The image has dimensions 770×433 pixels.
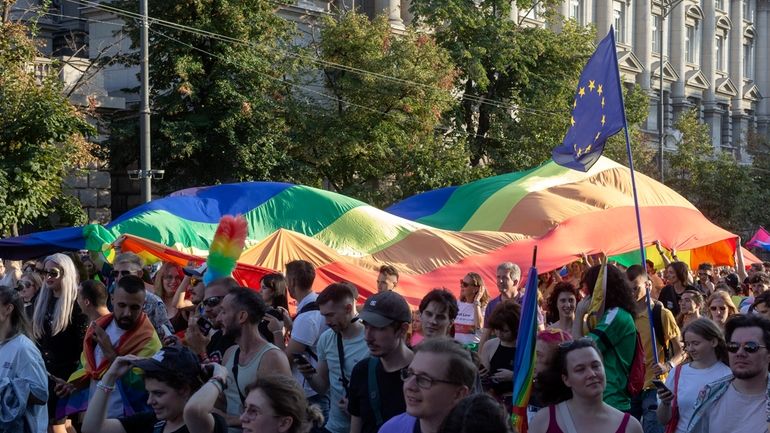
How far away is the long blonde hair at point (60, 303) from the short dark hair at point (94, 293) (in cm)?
66

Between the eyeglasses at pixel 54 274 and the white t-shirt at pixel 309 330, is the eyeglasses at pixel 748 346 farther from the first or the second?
the eyeglasses at pixel 54 274

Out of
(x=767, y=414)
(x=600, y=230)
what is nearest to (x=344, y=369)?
(x=767, y=414)

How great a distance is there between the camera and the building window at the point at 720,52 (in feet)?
209

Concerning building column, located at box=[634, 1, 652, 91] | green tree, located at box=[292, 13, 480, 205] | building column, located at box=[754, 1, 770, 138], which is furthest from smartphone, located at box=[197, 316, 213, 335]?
building column, located at box=[754, 1, 770, 138]

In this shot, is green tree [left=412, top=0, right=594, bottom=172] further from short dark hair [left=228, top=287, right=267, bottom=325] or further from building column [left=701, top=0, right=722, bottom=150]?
short dark hair [left=228, top=287, right=267, bottom=325]

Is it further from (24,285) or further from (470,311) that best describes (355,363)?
(24,285)

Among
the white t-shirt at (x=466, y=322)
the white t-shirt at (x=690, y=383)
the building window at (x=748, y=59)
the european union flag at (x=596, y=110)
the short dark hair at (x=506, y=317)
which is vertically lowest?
the white t-shirt at (x=466, y=322)

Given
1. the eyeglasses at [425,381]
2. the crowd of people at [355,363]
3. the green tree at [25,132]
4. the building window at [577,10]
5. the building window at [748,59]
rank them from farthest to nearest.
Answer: the building window at [748,59] < the building window at [577,10] < the green tree at [25,132] < the crowd of people at [355,363] < the eyeglasses at [425,381]

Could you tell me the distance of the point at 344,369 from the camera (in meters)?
7.29

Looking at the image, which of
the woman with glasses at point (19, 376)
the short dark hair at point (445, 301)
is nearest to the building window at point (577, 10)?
the short dark hair at point (445, 301)

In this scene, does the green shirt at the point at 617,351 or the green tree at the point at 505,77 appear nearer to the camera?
the green shirt at the point at 617,351

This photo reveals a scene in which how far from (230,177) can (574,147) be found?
57.0 feet

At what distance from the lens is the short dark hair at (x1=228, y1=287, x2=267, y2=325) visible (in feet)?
22.4

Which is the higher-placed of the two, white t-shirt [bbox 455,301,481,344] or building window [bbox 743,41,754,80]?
building window [bbox 743,41,754,80]
